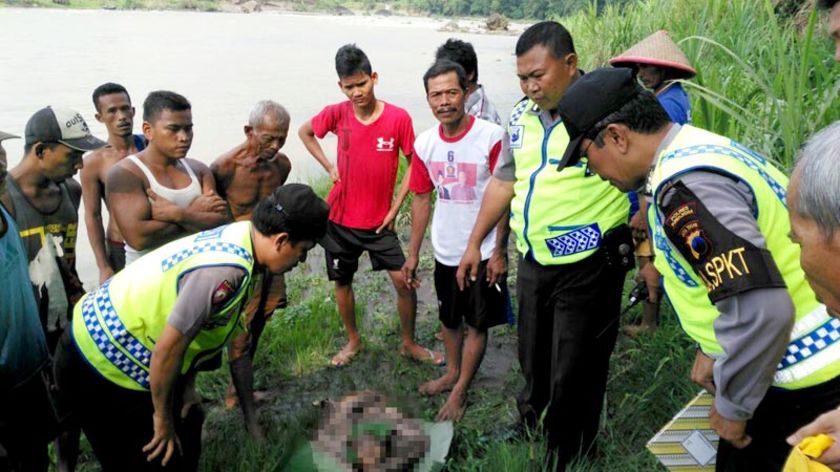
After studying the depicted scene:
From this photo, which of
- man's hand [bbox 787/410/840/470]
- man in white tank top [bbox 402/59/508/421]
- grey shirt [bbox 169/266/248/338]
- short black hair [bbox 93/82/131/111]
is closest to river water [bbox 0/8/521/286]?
short black hair [bbox 93/82/131/111]

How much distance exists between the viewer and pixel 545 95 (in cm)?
259

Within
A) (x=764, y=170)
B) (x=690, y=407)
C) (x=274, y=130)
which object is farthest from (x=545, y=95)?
(x=274, y=130)

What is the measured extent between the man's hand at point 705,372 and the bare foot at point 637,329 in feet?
6.29

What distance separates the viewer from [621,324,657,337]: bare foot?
3772 millimetres

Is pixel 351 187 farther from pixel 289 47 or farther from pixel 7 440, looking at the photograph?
pixel 289 47

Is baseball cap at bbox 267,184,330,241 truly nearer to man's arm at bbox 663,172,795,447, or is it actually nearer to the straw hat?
man's arm at bbox 663,172,795,447

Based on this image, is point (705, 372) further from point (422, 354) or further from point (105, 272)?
point (105, 272)

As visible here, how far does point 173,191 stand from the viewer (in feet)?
10.1

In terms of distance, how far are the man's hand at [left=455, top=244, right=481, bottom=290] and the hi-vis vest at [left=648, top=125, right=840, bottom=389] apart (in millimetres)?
1404

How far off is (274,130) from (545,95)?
1530 mm

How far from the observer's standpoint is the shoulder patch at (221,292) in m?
1.97

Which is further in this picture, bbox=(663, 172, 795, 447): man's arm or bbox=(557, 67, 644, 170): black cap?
bbox=(557, 67, 644, 170): black cap

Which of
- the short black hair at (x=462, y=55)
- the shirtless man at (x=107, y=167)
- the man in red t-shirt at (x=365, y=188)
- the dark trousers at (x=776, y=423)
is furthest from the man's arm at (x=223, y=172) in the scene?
the dark trousers at (x=776, y=423)

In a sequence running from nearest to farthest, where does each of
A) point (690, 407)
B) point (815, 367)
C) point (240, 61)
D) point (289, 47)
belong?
point (815, 367)
point (690, 407)
point (240, 61)
point (289, 47)
